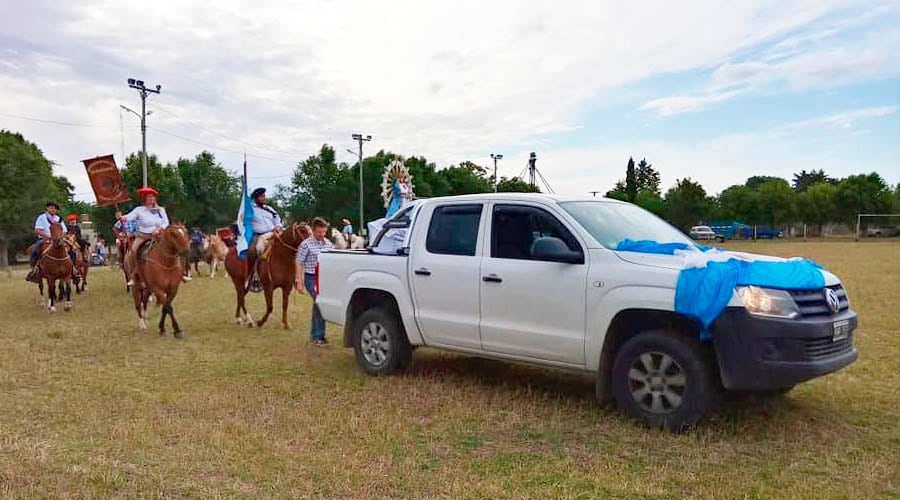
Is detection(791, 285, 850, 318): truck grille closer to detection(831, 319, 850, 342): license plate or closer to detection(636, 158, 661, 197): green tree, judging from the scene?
detection(831, 319, 850, 342): license plate

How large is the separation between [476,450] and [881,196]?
79336mm

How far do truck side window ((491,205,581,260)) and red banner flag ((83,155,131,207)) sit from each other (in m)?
13.6

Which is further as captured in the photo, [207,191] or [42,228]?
[207,191]

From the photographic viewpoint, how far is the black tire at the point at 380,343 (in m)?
7.51

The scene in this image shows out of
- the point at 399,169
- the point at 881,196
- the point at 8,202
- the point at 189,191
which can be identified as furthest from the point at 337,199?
the point at 881,196

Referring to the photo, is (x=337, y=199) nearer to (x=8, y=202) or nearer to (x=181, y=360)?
(x=8, y=202)

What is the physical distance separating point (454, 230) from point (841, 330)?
356cm

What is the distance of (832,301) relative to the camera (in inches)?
210

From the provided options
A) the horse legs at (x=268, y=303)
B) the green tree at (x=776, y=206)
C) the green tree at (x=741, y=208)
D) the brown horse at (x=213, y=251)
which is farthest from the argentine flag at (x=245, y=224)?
the green tree at (x=776, y=206)

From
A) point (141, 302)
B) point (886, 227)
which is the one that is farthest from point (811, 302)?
point (886, 227)

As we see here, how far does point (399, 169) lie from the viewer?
18.7 m

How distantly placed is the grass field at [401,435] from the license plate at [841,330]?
81 centimetres

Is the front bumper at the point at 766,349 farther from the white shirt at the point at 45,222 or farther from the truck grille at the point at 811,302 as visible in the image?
the white shirt at the point at 45,222

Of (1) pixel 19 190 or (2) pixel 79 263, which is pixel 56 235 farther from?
(1) pixel 19 190
